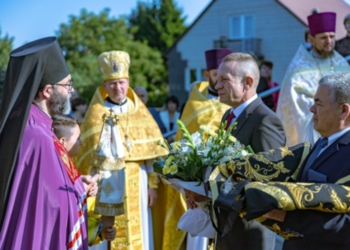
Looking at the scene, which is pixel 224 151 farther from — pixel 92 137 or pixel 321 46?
pixel 321 46

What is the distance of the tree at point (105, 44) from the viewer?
4650 cm

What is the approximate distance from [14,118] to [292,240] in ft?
5.58

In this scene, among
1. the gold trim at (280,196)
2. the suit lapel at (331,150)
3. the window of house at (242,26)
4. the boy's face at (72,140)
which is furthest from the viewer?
the window of house at (242,26)

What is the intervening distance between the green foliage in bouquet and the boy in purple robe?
2.15 feet

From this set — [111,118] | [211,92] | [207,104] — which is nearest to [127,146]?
[111,118]

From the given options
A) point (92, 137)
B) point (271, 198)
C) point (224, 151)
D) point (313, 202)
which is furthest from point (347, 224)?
point (92, 137)

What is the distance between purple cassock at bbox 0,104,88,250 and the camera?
11.6 feet

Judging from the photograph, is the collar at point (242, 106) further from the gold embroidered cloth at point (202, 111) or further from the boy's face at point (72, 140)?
the gold embroidered cloth at point (202, 111)

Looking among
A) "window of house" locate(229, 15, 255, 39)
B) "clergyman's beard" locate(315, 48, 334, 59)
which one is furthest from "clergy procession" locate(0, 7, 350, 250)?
"window of house" locate(229, 15, 255, 39)

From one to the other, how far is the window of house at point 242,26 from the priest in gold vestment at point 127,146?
28309 millimetres

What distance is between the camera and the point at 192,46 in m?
36.3

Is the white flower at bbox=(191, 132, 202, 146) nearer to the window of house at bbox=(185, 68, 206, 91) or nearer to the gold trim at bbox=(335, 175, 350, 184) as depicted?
the gold trim at bbox=(335, 175, 350, 184)

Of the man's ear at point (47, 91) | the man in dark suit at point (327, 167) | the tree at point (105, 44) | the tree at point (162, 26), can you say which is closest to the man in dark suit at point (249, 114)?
the man in dark suit at point (327, 167)

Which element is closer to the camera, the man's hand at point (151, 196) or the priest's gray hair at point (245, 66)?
the priest's gray hair at point (245, 66)
